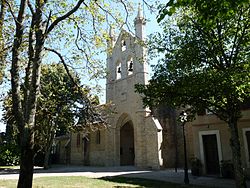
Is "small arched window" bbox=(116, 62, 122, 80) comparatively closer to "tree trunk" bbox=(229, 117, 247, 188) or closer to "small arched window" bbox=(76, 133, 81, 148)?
"small arched window" bbox=(76, 133, 81, 148)

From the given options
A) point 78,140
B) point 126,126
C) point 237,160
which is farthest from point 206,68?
point 78,140

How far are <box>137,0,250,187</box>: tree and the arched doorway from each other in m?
19.4

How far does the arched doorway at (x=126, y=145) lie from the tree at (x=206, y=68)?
19.4 metres

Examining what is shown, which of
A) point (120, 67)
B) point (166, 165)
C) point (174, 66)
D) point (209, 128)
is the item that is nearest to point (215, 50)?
point (174, 66)

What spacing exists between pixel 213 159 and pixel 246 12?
10424 millimetres

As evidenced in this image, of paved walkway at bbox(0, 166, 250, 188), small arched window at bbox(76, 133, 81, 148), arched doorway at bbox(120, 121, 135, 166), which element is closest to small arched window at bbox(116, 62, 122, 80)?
arched doorway at bbox(120, 121, 135, 166)

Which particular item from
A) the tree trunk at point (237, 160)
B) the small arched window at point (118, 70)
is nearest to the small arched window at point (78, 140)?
the small arched window at point (118, 70)

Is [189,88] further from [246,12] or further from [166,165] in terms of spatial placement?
[166,165]

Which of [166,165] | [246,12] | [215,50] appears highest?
[246,12]

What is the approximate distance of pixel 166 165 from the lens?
25219 mm

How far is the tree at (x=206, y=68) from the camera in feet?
33.1

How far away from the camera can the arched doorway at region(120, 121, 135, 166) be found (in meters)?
31.1

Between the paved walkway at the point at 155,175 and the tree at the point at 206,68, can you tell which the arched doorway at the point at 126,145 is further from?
the tree at the point at 206,68

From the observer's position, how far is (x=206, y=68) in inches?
454
